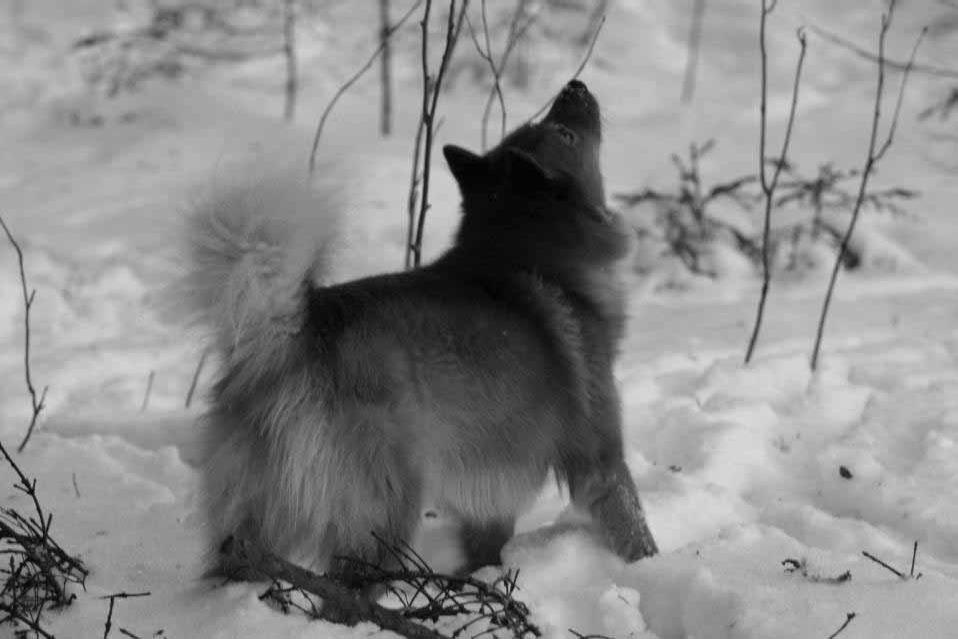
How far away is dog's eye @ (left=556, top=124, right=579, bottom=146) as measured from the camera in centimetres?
327

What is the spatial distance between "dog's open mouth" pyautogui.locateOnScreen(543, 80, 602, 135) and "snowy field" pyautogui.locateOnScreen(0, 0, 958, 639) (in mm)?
700

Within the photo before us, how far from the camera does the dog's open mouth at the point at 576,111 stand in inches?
133

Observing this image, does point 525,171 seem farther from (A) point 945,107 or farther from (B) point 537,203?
(A) point 945,107

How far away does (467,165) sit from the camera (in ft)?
10.2

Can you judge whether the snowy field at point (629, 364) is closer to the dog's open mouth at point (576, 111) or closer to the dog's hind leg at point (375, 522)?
the dog's hind leg at point (375, 522)

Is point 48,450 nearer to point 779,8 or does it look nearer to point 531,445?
point 531,445

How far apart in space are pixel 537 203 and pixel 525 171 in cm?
10

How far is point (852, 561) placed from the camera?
2604mm

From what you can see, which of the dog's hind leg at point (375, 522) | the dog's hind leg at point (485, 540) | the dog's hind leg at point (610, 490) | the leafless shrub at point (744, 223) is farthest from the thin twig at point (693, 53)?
the dog's hind leg at point (375, 522)

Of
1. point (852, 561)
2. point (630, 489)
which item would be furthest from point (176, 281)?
point (852, 561)

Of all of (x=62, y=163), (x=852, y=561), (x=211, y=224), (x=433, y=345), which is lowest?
(x=62, y=163)

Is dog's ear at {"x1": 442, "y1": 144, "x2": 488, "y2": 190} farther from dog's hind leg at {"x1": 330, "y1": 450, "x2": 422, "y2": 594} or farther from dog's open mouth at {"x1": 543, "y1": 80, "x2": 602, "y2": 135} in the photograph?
dog's hind leg at {"x1": 330, "y1": 450, "x2": 422, "y2": 594}

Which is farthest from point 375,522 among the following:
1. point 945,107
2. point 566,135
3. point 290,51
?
point 290,51

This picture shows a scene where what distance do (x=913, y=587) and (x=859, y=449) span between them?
1.14 meters
